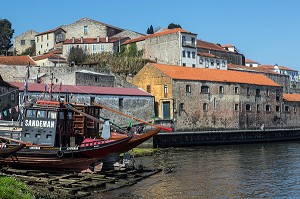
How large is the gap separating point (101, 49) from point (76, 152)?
62542 millimetres

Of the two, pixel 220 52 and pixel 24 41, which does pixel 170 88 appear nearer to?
pixel 220 52

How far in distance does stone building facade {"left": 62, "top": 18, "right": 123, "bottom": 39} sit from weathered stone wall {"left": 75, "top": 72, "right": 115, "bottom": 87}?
35176 millimetres

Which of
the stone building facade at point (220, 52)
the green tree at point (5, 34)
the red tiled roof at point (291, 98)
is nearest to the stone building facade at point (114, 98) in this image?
the red tiled roof at point (291, 98)

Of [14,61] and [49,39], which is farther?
[49,39]

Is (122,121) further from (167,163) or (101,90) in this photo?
(167,163)

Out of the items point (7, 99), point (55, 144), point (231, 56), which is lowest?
point (55, 144)

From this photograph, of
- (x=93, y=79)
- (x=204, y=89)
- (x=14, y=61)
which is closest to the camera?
(x=93, y=79)

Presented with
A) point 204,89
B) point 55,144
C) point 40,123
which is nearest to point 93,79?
point 204,89

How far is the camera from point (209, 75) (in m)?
68.0

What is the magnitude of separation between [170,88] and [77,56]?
29.6m

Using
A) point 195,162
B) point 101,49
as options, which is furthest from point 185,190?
point 101,49

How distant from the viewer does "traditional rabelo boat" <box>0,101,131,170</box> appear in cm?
2964

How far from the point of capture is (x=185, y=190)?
26562 mm

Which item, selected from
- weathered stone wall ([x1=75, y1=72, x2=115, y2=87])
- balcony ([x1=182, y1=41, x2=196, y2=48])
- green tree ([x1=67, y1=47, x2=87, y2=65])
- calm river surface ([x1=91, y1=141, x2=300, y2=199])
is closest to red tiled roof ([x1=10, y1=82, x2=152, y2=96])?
weathered stone wall ([x1=75, y1=72, x2=115, y2=87])
